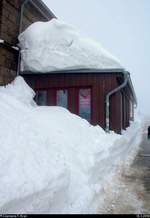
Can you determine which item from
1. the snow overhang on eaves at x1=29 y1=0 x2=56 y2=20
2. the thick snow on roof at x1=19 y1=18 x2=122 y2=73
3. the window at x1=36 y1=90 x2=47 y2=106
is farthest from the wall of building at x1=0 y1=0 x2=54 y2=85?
the window at x1=36 y1=90 x2=47 y2=106

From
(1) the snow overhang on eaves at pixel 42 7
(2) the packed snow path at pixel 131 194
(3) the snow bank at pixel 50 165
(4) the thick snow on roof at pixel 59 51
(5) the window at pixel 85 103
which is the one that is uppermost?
(1) the snow overhang on eaves at pixel 42 7

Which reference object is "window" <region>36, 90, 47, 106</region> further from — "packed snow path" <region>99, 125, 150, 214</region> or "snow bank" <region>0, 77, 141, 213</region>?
"packed snow path" <region>99, 125, 150, 214</region>

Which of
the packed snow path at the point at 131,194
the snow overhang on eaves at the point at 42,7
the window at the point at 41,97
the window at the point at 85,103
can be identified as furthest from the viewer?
the snow overhang on eaves at the point at 42,7

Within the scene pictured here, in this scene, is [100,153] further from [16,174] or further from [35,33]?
[35,33]

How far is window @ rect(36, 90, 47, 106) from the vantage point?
39.6 ft

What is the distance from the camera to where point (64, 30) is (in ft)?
40.4

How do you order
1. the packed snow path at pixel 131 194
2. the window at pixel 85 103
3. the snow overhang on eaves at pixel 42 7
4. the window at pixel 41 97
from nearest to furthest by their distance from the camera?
the packed snow path at pixel 131 194 < the window at pixel 85 103 < the window at pixel 41 97 < the snow overhang on eaves at pixel 42 7

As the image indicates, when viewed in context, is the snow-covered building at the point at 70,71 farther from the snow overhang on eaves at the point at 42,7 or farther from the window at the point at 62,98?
the snow overhang on eaves at the point at 42,7

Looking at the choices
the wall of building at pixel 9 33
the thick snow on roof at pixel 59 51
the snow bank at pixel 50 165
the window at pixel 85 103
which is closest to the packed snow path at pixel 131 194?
the snow bank at pixel 50 165

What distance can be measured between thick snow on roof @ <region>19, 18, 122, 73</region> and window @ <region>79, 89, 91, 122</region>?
1.12 metres

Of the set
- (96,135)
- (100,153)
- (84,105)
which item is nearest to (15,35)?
(84,105)

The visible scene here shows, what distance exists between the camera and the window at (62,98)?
38.4ft

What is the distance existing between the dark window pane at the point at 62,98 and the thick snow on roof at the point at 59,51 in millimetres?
1107

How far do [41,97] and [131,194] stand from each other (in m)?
7.48
